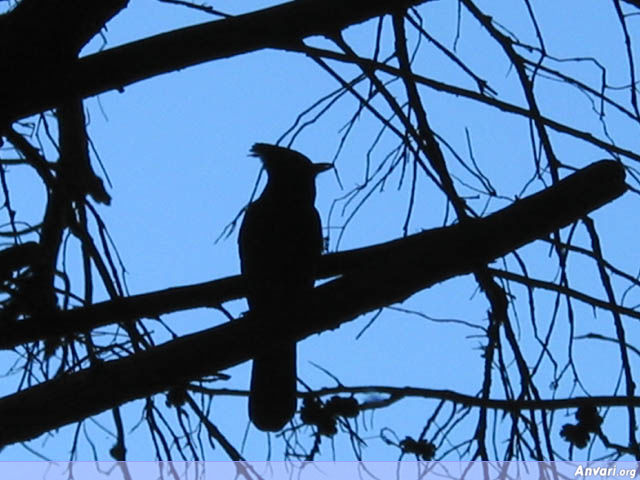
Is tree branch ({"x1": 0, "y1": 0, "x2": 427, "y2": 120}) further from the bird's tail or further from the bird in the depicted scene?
the bird's tail

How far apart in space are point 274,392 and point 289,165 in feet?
3.12

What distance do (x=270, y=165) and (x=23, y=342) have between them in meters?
1.68

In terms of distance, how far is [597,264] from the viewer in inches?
101

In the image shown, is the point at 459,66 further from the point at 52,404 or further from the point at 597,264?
the point at 52,404

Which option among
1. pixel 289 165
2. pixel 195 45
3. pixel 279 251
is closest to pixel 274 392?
pixel 279 251

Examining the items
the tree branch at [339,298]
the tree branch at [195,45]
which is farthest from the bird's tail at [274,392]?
the tree branch at [195,45]

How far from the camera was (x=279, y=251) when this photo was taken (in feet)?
11.4

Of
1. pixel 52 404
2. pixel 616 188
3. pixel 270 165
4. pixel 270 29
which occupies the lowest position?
pixel 52 404

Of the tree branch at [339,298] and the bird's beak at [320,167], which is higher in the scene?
the bird's beak at [320,167]

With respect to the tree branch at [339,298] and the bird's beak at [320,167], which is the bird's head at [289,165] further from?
the tree branch at [339,298]

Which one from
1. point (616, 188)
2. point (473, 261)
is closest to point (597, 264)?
point (616, 188)

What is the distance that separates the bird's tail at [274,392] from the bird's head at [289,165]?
76 centimetres

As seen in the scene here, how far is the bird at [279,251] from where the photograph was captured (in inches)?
126

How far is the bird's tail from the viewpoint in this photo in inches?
125
